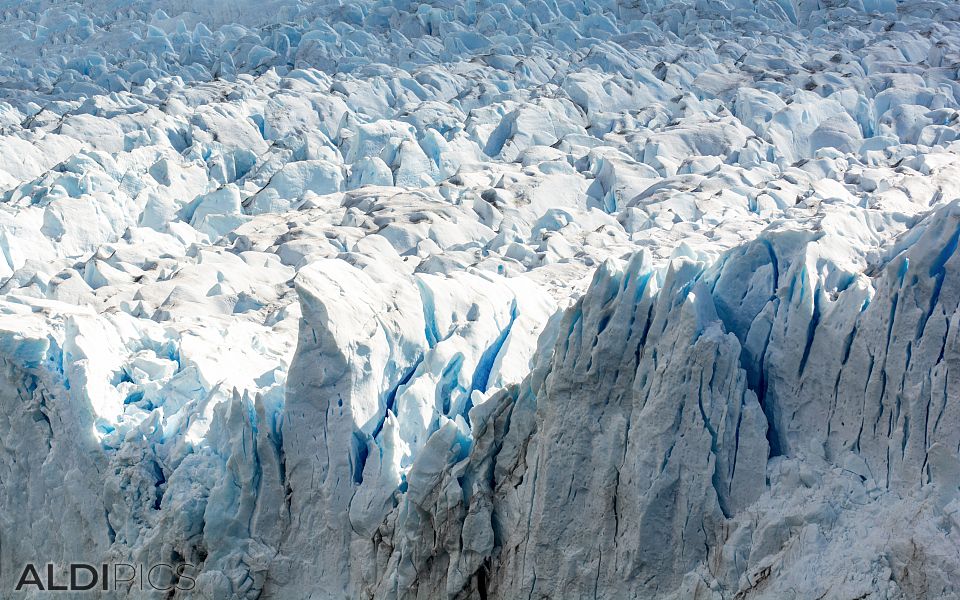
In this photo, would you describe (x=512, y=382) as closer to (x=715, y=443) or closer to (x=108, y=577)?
(x=715, y=443)

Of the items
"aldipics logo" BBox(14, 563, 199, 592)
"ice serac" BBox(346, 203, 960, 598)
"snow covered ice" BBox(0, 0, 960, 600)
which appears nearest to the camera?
"ice serac" BBox(346, 203, 960, 598)

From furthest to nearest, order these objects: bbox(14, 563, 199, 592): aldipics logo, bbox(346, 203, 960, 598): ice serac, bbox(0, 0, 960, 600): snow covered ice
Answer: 1. bbox(14, 563, 199, 592): aldipics logo
2. bbox(0, 0, 960, 600): snow covered ice
3. bbox(346, 203, 960, 598): ice serac

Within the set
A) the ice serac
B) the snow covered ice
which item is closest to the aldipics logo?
the snow covered ice

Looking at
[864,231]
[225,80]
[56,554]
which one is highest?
[864,231]

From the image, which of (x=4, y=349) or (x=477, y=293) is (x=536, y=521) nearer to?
(x=477, y=293)

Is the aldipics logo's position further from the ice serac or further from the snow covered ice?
the ice serac

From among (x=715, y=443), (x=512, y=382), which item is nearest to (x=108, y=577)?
(x=512, y=382)

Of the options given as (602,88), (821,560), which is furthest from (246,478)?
(602,88)
